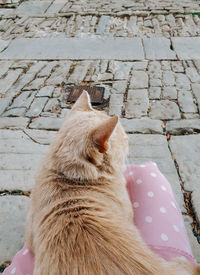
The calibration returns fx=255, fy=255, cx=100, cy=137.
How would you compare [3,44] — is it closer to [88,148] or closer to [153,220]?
[88,148]

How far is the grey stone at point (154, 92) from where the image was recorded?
3.99 m

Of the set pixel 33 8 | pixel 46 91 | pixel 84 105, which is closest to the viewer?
pixel 84 105

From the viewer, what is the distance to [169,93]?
4035mm

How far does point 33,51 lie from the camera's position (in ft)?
17.5

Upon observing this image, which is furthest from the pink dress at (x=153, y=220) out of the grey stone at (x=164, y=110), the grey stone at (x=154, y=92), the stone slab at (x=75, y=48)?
the stone slab at (x=75, y=48)

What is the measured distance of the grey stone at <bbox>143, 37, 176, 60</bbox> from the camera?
194 inches

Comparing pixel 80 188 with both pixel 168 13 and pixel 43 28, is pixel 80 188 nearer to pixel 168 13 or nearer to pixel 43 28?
pixel 43 28

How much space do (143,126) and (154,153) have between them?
504 millimetres

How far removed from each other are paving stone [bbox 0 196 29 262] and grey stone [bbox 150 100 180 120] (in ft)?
6.89

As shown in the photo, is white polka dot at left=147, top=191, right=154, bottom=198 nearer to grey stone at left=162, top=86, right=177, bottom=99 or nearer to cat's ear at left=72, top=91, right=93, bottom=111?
cat's ear at left=72, top=91, right=93, bottom=111

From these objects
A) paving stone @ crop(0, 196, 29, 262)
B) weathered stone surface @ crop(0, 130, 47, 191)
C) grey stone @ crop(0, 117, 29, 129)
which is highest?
grey stone @ crop(0, 117, 29, 129)

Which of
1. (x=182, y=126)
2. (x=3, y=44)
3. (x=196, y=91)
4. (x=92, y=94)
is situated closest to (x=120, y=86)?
(x=92, y=94)

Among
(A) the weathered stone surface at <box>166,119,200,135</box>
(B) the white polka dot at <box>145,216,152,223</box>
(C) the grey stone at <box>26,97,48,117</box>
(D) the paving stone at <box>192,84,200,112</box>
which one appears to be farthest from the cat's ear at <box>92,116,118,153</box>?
(D) the paving stone at <box>192,84,200,112</box>

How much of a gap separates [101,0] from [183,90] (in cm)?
500
